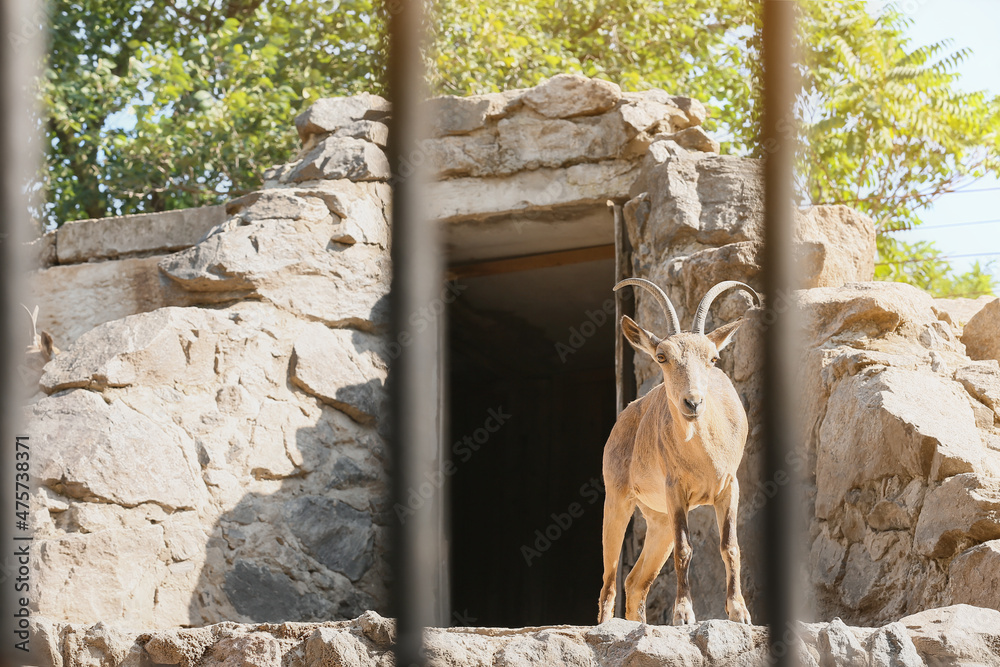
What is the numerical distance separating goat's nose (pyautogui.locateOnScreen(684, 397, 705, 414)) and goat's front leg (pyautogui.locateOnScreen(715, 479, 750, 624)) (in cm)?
57

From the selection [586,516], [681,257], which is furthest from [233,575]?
[586,516]

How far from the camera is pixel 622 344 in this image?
7148 mm

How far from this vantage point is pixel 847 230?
6.43 metres

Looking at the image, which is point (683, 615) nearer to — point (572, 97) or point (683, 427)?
point (683, 427)

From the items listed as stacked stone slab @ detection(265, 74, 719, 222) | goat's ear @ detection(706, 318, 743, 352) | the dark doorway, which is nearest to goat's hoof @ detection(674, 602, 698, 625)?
goat's ear @ detection(706, 318, 743, 352)

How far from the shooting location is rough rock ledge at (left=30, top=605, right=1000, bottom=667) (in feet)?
10.5

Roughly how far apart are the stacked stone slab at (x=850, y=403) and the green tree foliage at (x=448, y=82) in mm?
3850

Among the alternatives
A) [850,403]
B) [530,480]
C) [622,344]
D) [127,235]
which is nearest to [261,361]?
[127,235]

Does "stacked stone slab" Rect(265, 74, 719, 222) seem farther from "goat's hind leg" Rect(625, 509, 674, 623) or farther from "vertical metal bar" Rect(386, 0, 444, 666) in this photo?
"vertical metal bar" Rect(386, 0, 444, 666)

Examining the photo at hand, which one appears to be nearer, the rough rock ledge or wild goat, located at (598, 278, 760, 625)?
the rough rock ledge

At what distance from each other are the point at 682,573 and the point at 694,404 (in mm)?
709

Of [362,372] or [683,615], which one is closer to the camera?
[683,615]

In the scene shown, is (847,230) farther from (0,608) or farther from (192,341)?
(0,608)

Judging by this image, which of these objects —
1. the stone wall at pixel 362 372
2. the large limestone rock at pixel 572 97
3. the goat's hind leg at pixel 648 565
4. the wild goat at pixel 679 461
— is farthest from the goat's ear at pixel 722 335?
Answer: the large limestone rock at pixel 572 97
